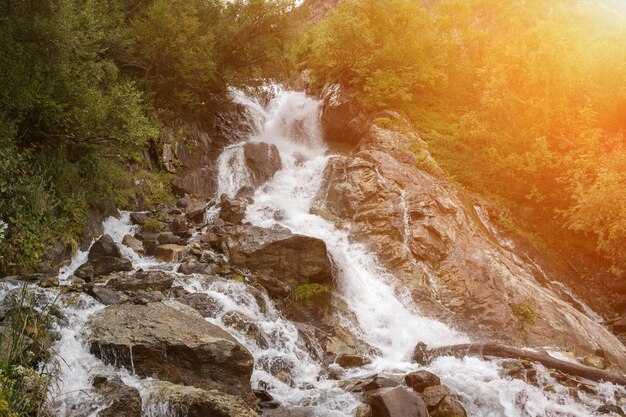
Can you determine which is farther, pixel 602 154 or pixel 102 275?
pixel 602 154

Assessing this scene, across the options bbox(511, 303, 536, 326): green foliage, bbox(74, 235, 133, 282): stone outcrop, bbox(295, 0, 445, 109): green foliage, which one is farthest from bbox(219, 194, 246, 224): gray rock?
bbox(295, 0, 445, 109): green foliage

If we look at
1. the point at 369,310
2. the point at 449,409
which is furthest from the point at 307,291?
the point at 449,409

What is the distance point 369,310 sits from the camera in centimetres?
1480

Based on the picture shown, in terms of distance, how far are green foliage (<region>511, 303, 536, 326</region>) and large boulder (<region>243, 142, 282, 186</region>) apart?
13655 mm

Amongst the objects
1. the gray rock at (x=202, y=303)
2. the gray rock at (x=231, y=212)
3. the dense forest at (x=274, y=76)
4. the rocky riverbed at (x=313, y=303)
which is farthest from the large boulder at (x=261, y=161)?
the gray rock at (x=202, y=303)

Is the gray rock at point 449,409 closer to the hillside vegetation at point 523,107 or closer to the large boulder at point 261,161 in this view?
the hillside vegetation at point 523,107

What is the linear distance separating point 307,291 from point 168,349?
268 inches

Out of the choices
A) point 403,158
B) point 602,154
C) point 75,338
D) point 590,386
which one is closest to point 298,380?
point 75,338

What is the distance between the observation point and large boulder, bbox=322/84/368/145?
2705cm

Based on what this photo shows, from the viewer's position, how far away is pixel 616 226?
1786 centimetres

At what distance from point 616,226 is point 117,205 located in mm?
19815

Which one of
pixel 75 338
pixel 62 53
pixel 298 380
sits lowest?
pixel 298 380

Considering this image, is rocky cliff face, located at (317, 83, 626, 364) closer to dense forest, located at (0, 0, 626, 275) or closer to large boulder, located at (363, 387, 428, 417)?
dense forest, located at (0, 0, 626, 275)

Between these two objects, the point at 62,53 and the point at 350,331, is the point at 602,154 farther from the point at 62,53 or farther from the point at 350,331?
the point at 62,53
